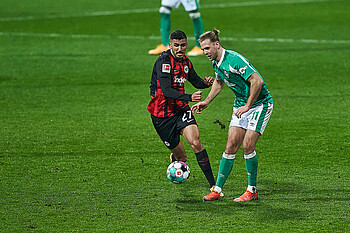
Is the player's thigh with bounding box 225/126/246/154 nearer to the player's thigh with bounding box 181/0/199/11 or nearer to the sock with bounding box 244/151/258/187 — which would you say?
the sock with bounding box 244/151/258/187

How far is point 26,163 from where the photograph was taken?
8.69 metres

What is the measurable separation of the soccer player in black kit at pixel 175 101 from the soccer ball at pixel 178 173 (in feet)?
0.75

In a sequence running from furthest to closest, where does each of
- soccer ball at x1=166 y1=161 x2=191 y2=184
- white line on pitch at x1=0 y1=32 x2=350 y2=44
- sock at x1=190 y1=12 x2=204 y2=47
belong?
white line on pitch at x1=0 y1=32 x2=350 y2=44 → sock at x1=190 y1=12 x2=204 y2=47 → soccer ball at x1=166 y1=161 x2=191 y2=184

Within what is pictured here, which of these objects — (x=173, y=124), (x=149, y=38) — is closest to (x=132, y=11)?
(x=149, y=38)

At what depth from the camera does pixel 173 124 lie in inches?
304

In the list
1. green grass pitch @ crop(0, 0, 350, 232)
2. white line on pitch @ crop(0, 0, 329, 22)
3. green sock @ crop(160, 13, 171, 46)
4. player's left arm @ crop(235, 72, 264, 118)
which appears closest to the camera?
green grass pitch @ crop(0, 0, 350, 232)

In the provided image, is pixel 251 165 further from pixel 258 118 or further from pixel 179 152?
pixel 179 152

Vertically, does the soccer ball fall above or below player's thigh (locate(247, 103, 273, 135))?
below

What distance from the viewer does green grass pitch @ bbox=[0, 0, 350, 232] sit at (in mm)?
6871

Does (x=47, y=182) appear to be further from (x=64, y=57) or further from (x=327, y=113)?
(x=64, y=57)

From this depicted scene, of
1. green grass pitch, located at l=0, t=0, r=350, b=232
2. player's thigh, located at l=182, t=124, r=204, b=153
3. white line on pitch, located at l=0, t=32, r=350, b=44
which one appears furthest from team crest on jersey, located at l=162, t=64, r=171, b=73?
white line on pitch, located at l=0, t=32, r=350, b=44

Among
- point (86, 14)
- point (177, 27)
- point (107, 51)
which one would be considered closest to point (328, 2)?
point (177, 27)

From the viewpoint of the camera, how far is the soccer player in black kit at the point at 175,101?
24.6ft

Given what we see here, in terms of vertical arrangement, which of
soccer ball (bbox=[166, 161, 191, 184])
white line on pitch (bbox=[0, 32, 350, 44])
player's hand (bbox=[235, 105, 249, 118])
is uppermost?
player's hand (bbox=[235, 105, 249, 118])
